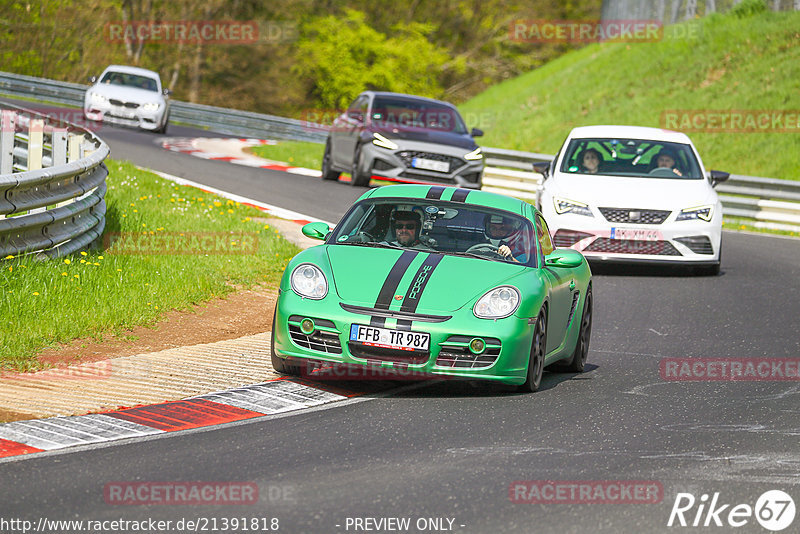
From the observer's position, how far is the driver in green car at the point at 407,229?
27.5ft

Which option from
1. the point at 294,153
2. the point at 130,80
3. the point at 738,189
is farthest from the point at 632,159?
the point at 130,80

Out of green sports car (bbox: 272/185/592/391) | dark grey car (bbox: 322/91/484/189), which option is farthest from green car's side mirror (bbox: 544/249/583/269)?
dark grey car (bbox: 322/91/484/189)

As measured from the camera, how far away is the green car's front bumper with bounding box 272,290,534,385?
7434mm

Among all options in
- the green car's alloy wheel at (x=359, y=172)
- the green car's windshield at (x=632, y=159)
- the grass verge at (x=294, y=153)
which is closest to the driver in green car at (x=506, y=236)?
the green car's windshield at (x=632, y=159)

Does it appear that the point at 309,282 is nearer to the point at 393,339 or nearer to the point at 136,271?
the point at 393,339

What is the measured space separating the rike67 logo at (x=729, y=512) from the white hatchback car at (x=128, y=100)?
25486 millimetres

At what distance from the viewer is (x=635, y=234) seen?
551 inches

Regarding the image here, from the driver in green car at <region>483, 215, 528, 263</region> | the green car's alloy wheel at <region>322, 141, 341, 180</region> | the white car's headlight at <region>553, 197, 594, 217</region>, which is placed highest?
the driver in green car at <region>483, 215, 528, 263</region>

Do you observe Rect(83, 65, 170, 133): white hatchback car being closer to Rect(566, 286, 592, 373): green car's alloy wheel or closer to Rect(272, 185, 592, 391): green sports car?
Rect(566, 286, 592, 373): green car's alloy wheel

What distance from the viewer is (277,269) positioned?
12625 millimetres

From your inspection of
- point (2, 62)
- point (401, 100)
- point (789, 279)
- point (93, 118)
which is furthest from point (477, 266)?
point (2, 62)

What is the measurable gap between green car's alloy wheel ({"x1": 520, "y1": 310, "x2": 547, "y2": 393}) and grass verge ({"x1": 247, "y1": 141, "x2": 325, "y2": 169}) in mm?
19617

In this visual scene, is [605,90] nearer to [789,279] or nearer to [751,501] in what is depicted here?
[789,279]

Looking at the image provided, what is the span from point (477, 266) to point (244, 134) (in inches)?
1200
